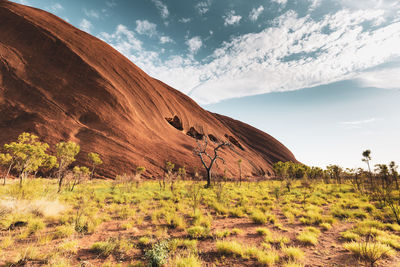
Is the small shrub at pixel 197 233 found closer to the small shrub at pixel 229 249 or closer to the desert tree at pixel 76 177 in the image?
the small shrub at pixel 229 249

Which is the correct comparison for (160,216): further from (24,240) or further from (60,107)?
(60,107)

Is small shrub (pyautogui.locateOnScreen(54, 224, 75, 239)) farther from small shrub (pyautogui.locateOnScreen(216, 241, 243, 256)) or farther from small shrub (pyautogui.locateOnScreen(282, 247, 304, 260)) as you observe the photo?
small shrub (pyautogui.locateOnScreen(282, 247, 304, 260))

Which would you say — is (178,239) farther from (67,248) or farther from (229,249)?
(67,248)

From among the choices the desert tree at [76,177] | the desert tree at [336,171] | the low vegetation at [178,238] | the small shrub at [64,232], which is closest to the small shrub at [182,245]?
the low vegetation at [178,238]

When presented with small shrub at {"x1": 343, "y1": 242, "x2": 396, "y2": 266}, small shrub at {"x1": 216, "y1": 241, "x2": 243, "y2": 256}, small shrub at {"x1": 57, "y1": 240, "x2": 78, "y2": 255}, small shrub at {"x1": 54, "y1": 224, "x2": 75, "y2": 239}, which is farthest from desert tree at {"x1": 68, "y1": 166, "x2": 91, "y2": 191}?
small shrub at {"x1": 343, "y1": 242, "x2": 396, "y2": 266}

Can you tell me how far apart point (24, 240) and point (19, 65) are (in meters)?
44.3

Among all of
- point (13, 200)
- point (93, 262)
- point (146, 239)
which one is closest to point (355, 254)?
point (146, 239)

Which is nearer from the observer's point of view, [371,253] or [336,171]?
[371,253]

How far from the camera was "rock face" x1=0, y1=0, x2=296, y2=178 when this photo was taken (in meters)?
27.8

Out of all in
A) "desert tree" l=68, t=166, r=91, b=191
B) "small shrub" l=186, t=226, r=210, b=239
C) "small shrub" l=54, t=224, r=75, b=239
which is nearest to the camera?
"small shrub" l=54, t=224, r=75, b=239

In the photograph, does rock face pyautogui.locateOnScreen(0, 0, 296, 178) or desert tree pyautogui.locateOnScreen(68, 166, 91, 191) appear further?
rock face pyautogui.locateOnScreen(0, 0, 296, 178)

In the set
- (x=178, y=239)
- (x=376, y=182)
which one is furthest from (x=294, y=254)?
(x=376, y=182)

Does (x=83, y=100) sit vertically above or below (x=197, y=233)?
above

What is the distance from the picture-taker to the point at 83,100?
3244 cm
